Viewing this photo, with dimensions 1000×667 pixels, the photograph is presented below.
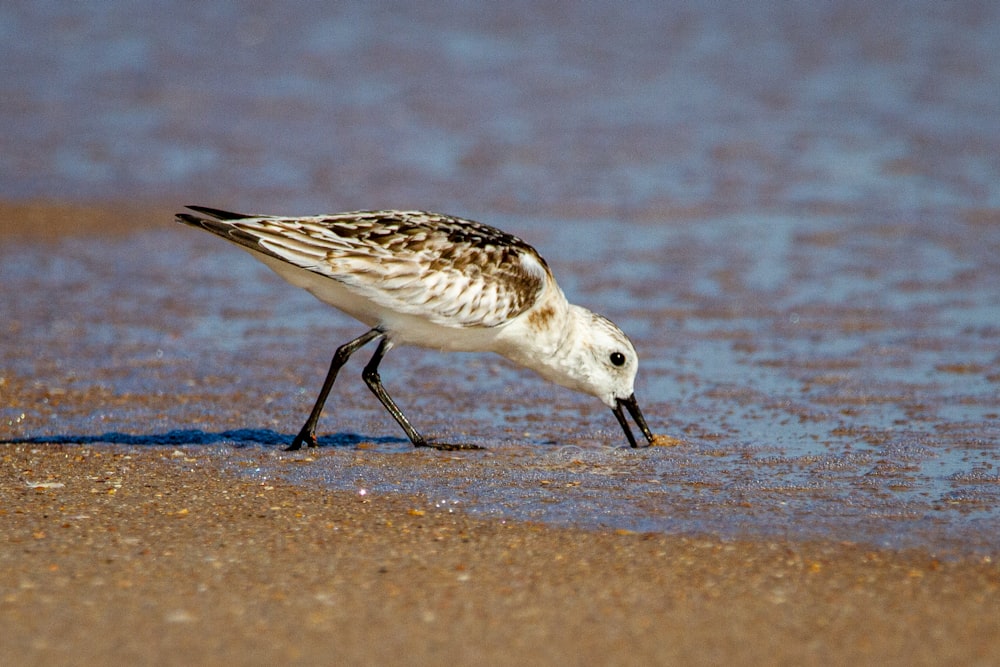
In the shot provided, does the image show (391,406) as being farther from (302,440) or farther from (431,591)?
(431,591)

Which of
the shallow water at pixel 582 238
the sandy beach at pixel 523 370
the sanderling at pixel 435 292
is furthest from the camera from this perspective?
the sanderling at pixel 435 292

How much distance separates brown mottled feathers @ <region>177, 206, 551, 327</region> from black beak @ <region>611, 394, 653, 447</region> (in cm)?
72

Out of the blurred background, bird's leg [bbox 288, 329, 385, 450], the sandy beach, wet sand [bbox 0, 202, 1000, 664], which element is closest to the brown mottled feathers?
bird's leg [bbox 288, 329, 385, 450]

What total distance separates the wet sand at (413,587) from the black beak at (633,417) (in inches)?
57.2

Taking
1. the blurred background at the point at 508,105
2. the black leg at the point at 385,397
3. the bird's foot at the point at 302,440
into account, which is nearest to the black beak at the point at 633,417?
the black leg at the point at 385,397

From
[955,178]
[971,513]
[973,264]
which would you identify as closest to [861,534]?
[971,513]

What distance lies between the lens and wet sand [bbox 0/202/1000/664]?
169 inches

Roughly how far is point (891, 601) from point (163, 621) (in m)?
2.45

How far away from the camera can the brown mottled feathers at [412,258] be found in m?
6.61

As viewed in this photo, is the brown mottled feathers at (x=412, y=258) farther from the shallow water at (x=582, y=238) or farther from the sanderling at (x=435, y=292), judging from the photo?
the shallow water at (x=582, y=238)

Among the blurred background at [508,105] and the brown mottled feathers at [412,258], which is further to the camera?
the blurred background at [508,105]

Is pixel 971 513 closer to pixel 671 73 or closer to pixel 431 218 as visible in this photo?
pixel 431 218

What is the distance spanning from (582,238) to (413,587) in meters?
6.96

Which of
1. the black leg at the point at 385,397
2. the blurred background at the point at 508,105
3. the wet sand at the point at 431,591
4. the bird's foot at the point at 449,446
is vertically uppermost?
the blurred background at the point at 508,105
